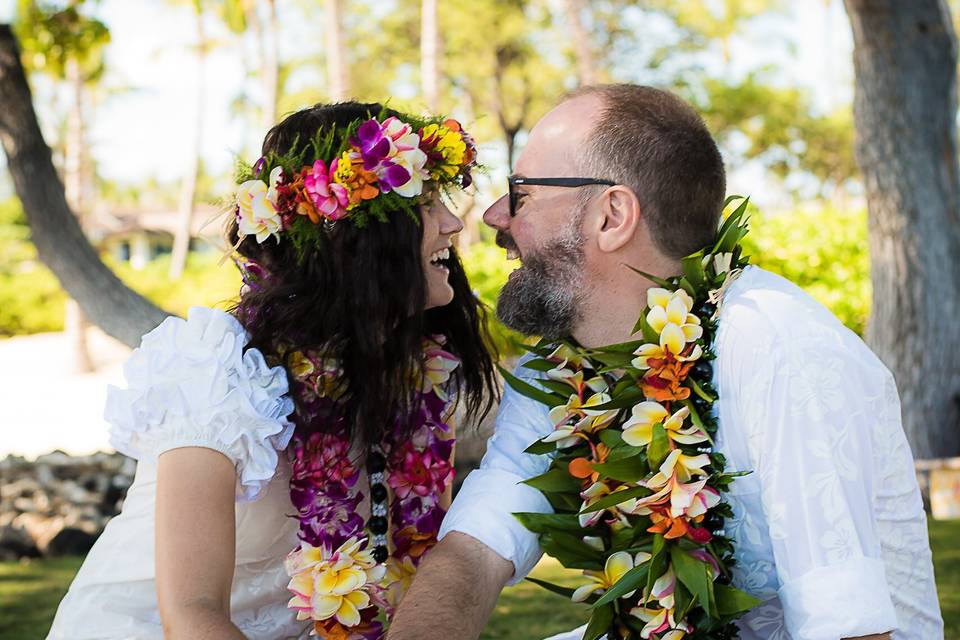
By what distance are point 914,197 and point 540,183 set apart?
4.82 meters

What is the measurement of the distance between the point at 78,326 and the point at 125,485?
53.6 ft

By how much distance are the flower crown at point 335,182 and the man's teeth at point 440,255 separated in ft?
0.45

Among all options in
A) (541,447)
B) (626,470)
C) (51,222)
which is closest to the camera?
(626,470)

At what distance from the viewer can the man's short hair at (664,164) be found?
2.72 m

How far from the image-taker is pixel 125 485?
7.54m

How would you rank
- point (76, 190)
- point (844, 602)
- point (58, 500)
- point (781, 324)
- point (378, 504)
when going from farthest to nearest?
point (76, 190) < point (58, 500) < point (378, 504) < point (781, 324) < point (844, 602)

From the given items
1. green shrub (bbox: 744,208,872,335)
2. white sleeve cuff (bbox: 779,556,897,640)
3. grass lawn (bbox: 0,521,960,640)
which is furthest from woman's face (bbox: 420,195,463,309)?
green shrub (bbox: 744,208,872,335)

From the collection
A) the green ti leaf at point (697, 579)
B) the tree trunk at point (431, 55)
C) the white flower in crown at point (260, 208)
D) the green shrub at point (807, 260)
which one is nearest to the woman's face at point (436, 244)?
the white flower in crown at point (260, 208)

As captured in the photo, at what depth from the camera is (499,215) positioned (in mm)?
3000

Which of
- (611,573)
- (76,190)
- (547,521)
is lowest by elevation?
(611,573)

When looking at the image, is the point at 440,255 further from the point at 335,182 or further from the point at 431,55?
the point at 431,55

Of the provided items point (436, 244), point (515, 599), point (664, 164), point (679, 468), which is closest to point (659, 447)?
point (679, 468)

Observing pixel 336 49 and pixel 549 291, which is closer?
pixel 549 291

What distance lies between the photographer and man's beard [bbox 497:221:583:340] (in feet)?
9.27
